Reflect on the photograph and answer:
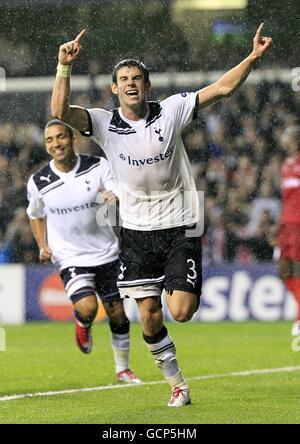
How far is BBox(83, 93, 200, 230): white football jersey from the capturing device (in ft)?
29.3

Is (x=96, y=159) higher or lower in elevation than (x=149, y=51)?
lower

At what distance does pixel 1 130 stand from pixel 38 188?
24.3 feet

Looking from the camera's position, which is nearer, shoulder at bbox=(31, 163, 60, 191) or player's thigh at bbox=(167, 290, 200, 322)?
player's thigh at bbox=(167, 290, 200, 322)

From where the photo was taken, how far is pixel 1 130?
18734 millimetres

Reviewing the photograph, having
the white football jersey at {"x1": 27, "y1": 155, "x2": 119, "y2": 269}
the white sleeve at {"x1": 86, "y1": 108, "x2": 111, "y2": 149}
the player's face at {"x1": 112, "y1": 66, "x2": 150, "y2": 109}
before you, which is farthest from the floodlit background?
the player's face at {"x1": 112, "y1": 66, "x2": 150, "y2": 109}

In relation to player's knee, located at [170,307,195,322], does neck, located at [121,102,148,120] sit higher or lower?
higher

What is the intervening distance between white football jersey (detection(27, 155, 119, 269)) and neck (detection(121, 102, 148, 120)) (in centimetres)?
231

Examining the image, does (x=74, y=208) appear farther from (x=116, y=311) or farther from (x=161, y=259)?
(x=161, y=259)

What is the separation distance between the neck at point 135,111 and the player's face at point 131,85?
56mm

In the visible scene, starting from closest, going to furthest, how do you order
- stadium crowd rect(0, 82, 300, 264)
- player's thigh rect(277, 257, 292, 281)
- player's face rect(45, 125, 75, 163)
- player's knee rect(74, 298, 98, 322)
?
player's knee rect(74, 298, 98, 322) < player's face rect(45, 125, 75, 163) < player's thigh rect(277, 257, 292, 281) < stadium crowd rect(0, 82, 300, 264)

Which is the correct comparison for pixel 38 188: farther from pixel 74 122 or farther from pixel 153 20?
pixel 153 20

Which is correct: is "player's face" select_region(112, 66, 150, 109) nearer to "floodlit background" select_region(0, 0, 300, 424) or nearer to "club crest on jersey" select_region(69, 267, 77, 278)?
"club crest on jersey" select_region(69, 267, 77, 278)

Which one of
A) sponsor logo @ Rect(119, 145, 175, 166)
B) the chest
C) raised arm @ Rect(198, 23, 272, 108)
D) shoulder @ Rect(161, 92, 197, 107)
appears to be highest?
raised arm @ Rect(198, 23, 272, 108)
